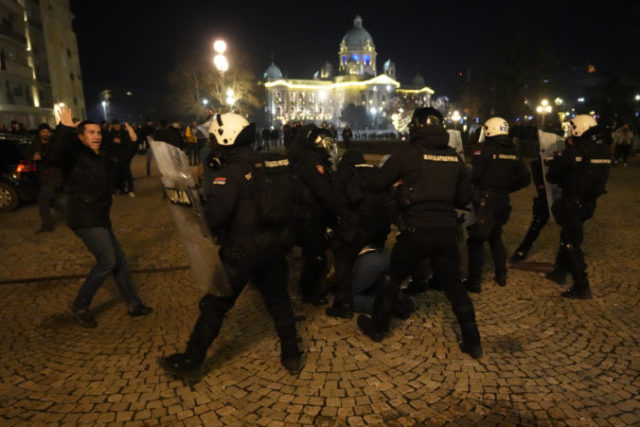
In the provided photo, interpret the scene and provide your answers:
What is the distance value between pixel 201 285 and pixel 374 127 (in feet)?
327

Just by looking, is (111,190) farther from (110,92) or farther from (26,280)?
(110,92)

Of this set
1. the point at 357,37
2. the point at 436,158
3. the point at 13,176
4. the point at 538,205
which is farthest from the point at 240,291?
the point at 357,37

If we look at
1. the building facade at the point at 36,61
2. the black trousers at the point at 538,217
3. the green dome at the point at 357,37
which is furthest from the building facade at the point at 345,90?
the black trousers at the point at 538,217

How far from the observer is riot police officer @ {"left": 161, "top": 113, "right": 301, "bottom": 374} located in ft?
9.97

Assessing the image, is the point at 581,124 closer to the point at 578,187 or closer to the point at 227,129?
the point at 578,187

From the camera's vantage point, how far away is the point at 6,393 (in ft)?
10.9

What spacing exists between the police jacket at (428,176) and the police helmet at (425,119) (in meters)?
0.09

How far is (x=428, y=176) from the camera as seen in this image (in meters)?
3.42

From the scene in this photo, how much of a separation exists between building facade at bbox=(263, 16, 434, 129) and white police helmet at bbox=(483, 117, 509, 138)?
324 ft

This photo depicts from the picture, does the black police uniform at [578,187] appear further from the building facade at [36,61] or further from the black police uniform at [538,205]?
the building facade at [36,61]

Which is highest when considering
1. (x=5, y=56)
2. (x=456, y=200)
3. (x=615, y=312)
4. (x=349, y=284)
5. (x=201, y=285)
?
(x=5, y=56)

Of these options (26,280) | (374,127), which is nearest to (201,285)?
(26,280)

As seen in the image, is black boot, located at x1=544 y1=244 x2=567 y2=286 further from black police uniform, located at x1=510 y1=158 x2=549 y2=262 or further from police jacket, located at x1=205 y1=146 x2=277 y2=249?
police jacket, located at x1=205 y1=146 x2=277 y2=249

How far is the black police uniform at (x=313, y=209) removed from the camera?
446 cm
